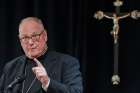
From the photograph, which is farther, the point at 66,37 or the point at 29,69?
the point at 66,37

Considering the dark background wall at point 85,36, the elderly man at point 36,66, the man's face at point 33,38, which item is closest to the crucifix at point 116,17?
the dark background wall at point 85,36

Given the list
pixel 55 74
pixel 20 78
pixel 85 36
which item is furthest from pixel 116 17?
pixel 20 78

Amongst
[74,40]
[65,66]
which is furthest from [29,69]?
[74,40]

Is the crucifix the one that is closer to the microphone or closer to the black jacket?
the black jacket

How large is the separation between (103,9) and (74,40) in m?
0.33

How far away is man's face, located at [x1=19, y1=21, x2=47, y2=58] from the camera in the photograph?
10.2 ft

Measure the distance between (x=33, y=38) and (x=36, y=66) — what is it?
16 cm

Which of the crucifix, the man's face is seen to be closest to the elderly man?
the man's face

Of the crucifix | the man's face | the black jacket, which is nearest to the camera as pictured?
the black jacket

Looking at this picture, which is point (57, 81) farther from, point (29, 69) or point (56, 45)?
point (56, 45)

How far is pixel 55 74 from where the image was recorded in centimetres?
311

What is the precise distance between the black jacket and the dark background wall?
3.02 ft

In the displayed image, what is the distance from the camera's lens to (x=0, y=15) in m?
4.18

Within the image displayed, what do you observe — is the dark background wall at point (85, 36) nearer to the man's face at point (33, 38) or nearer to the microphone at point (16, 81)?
the man's face at point (33, 38)
